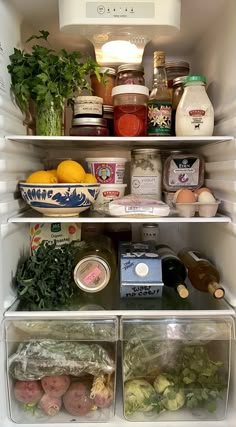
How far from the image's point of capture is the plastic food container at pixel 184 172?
134cm

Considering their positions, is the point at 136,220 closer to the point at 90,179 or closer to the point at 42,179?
the point at 90,179

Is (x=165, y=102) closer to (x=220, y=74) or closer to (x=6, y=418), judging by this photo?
(x=220, y=74)

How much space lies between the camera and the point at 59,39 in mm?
1346

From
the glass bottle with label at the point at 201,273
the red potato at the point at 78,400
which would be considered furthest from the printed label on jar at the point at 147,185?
the red potato at the point at 78,400

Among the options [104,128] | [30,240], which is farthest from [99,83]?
[30,240]

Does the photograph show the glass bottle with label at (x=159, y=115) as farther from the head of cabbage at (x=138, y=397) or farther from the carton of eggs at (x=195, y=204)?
the head of cabbage at (x=138, y=397)

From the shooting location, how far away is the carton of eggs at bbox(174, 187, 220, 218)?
1158mm

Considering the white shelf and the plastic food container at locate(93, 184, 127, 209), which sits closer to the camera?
the white shelf

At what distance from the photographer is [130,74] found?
1255 millimetres

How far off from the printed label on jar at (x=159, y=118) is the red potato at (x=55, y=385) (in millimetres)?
777

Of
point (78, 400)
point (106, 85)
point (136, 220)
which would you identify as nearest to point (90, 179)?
point (136, 220)

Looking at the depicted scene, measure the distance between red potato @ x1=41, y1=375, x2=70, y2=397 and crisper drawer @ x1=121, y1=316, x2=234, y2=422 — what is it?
0.17 metres

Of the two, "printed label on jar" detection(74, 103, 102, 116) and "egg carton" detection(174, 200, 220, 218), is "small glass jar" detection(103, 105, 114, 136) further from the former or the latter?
"egg carton" detection(174, 200, 220, 218)

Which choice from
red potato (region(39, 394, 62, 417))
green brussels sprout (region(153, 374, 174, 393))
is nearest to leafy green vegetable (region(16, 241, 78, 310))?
red potato (region(39, 394, 62, 417))
